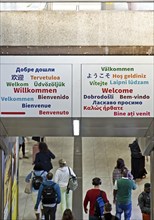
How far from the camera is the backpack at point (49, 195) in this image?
8.17 m

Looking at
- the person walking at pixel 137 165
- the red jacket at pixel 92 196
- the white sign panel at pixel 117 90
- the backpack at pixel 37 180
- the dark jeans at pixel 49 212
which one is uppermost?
the white sign panel at pixel 117 90

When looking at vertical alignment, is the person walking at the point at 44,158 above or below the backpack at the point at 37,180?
above

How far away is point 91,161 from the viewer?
529 inches

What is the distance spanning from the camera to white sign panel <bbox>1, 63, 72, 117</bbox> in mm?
5984

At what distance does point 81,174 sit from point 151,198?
4.36m

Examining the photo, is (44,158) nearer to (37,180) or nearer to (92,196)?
(37,180)

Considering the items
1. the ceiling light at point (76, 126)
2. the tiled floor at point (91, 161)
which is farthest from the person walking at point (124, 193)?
the ceiling light at point (76, 126)

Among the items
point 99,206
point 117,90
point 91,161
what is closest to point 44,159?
point 99,206

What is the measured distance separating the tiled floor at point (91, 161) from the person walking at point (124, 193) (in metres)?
0.74

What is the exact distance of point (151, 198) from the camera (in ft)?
25.7

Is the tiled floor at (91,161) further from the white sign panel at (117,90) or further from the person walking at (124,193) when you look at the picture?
the white sign panel at (117,90)

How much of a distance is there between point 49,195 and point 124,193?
1233 mm

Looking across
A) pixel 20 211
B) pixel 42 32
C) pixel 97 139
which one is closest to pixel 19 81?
pixel 42 32

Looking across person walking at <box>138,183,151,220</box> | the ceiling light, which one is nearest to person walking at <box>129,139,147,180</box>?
person walking at <box>138,183,151,220</box>
